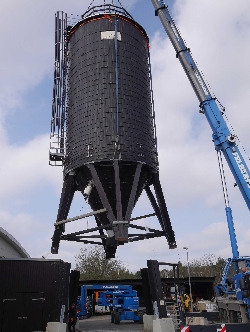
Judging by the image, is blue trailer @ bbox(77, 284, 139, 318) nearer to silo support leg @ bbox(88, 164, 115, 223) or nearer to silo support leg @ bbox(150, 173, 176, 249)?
silo support leg @ bbox(150, 173, 176, 249)

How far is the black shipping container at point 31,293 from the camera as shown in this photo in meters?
12.2

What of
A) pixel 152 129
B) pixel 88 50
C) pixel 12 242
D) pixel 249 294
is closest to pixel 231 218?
pixel 152 129

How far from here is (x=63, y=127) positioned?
674 inches

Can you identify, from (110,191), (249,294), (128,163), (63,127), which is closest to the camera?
(249,294)

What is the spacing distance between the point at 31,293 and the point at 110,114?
275 inches

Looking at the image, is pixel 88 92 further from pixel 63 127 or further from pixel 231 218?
pixel 231 218

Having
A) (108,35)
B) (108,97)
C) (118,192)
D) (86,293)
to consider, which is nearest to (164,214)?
(118,192)

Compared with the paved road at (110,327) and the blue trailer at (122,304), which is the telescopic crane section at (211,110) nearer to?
the paved road at (110,327)

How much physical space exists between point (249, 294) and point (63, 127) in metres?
11.1

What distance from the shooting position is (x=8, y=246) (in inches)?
899

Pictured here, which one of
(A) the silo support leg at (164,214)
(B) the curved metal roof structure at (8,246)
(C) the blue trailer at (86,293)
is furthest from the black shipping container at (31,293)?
(C) the blue trailer at (86,293)

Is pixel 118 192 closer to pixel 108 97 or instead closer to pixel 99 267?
pixel 108 97

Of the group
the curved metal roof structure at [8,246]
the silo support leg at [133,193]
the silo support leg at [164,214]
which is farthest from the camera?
the curved metal roof structure at [8,246]

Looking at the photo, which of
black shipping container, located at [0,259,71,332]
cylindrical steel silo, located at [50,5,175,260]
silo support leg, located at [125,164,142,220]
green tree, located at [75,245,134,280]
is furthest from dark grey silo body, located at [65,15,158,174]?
green tree, located at [75,245,134,280]
